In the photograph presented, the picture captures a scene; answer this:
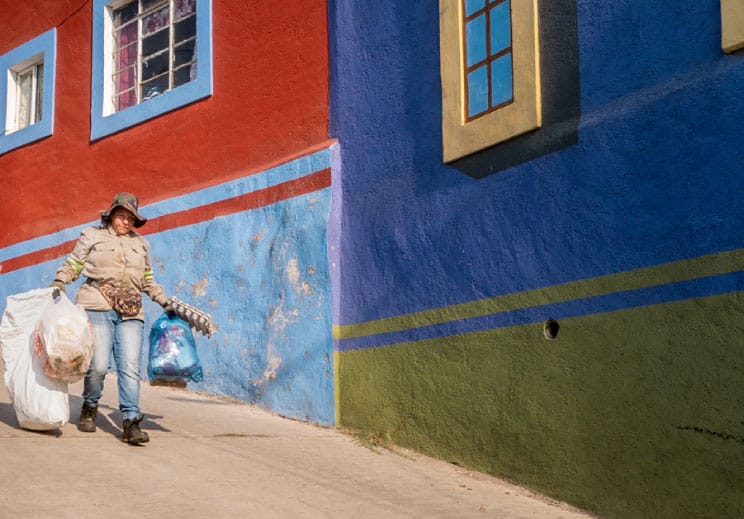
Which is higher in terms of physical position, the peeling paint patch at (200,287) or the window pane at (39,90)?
the window pane at (39,90)

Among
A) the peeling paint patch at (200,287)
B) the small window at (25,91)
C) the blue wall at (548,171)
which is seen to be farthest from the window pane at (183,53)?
the peeling paint patch at (200,287)

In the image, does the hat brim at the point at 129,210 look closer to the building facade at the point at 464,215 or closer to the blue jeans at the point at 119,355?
the blue jeans at the point at 119,355

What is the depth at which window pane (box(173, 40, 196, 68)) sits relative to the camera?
10.7 metres

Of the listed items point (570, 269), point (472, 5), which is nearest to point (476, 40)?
point (472, 5)

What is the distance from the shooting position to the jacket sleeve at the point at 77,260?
7059 millimetres

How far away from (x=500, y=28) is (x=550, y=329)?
2.17 meters

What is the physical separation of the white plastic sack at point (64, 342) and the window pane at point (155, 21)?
5023mm

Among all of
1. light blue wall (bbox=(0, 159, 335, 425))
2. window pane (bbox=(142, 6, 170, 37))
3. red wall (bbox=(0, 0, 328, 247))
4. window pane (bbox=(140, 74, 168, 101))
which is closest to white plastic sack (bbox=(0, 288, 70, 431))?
light blue wall (bbox=(0, 159, 335, 425))

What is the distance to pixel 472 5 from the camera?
7.68m

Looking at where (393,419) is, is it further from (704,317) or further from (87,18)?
(87,18)

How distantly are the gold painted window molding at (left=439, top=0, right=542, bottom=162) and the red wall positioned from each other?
1556 millimetres

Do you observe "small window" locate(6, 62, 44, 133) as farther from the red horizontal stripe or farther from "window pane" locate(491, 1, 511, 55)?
"window pane" locate(491, 1, 511, 55)

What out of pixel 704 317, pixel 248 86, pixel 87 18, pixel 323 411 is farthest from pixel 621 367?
pixel 87 18

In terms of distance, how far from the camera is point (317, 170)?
348 inches
